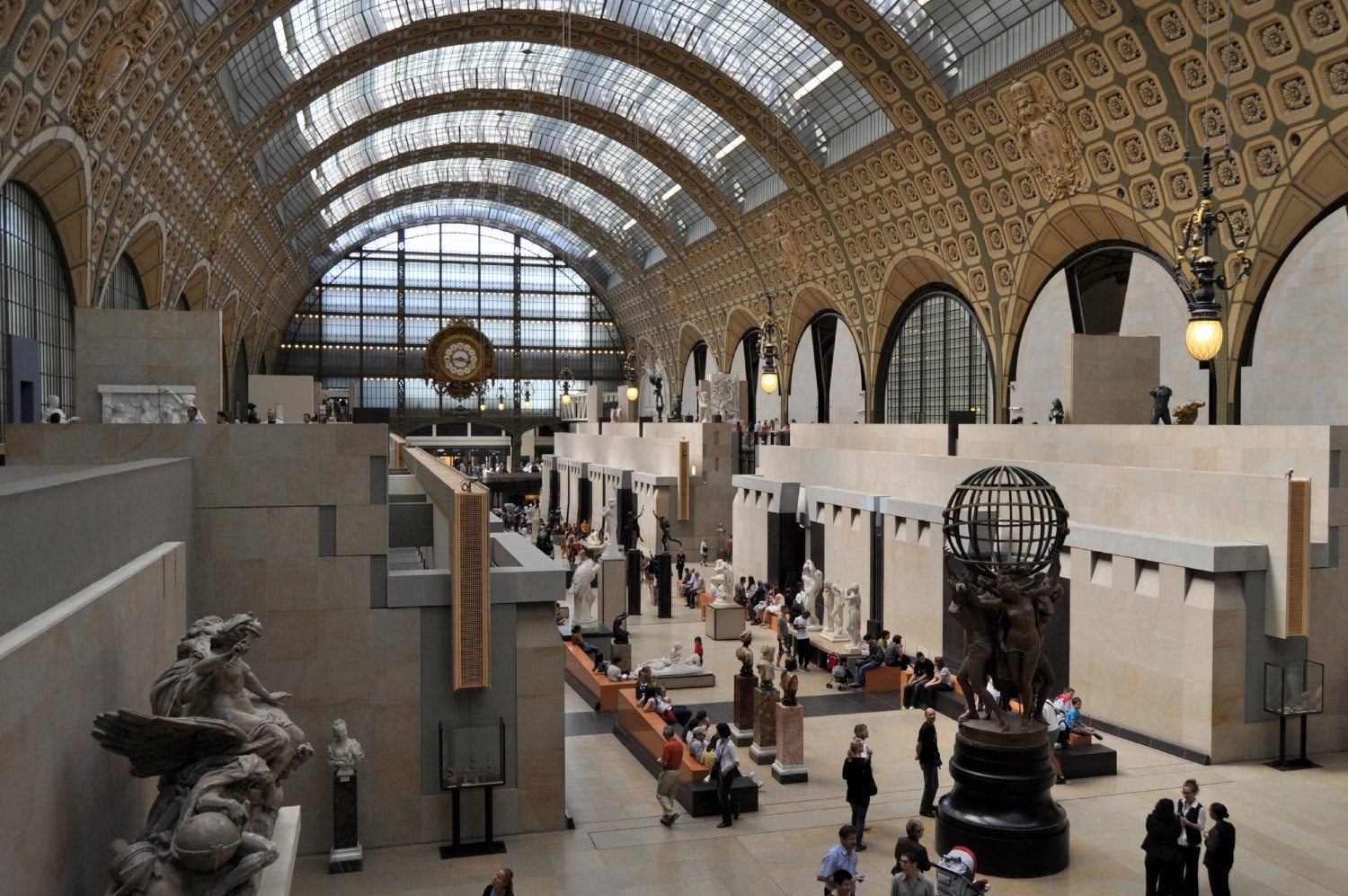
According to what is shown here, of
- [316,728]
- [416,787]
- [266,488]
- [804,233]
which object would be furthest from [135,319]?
[804,233]

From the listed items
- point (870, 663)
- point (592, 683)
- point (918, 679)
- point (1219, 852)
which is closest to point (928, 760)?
point (1219, 852)

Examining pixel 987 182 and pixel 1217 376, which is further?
pixel 987 182

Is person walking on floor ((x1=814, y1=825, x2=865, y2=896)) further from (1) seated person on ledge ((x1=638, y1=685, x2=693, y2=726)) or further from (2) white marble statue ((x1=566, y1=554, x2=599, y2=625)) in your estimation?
(2) white marble statue ((x1=566, y1=554, x2=599, y2=625))

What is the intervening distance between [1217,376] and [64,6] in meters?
21.5

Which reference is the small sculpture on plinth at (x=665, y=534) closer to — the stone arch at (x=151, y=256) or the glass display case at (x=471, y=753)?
the stone arch at (x=151, y=256)

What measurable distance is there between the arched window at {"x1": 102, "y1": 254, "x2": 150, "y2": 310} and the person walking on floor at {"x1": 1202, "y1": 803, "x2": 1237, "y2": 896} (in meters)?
23.7

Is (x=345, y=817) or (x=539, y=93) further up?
(x=539, y=93)

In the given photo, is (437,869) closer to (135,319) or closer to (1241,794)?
(135,319)

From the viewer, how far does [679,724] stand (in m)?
14.4

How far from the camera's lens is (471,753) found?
1127cm

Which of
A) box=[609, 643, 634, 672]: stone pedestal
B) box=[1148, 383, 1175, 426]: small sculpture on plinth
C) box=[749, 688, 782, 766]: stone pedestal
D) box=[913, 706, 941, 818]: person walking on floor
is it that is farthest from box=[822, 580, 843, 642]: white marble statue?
box=[913, 706, 941, 818]: person walking on floor

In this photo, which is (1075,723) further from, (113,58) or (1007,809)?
(113,58)

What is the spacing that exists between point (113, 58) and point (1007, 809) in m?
17.8

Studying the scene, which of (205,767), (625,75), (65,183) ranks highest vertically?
(625,75)
